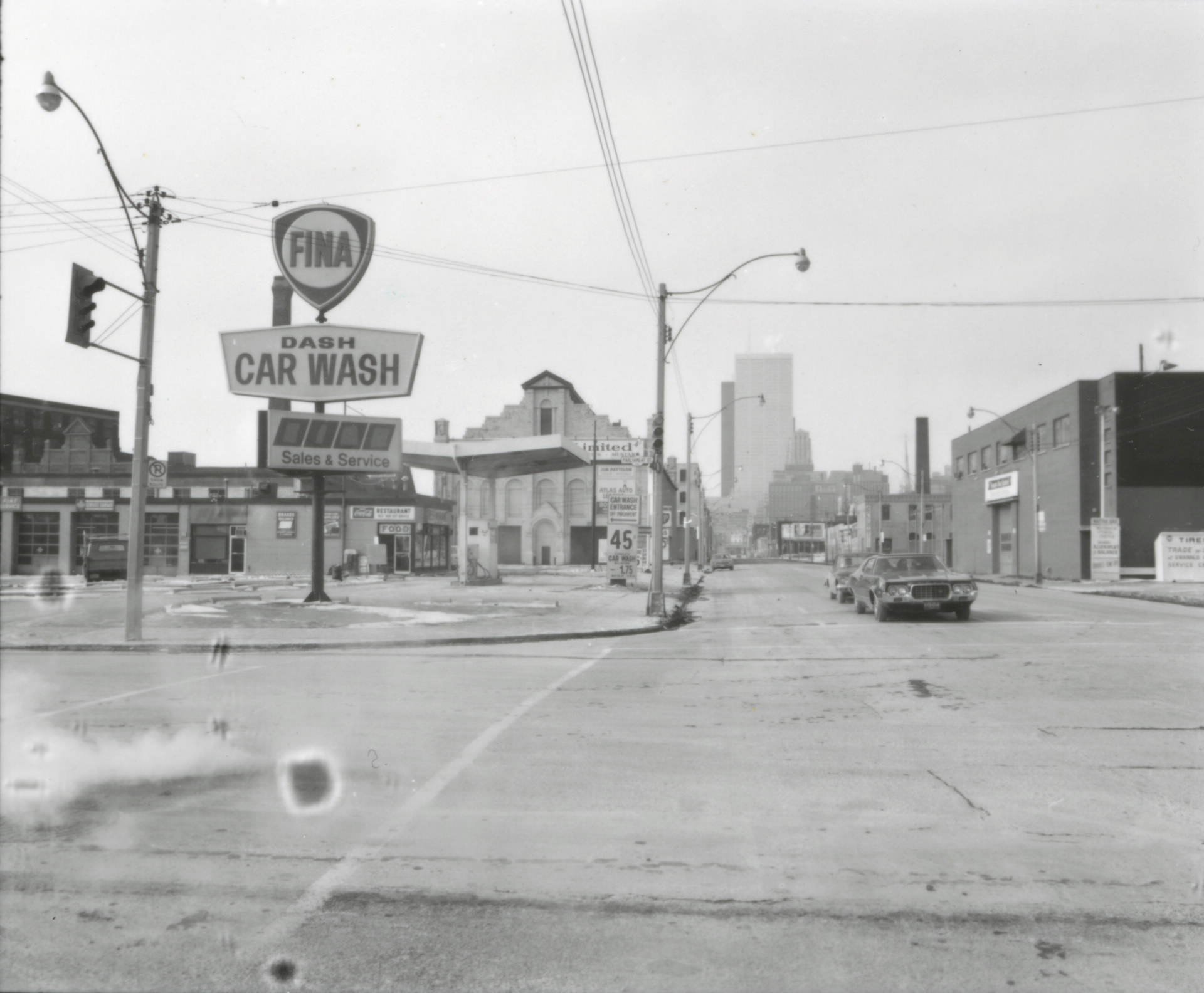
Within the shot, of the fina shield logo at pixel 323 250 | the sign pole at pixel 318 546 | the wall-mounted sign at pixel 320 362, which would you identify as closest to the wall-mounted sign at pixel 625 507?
the sign pole at pixel 318 546

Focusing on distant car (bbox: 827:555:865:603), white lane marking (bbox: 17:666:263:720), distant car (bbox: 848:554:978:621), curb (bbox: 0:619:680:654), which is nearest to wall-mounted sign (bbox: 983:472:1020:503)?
distant car (bbox: 827:555:865:603)

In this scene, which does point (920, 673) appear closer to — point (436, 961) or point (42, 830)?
point (436, 961)

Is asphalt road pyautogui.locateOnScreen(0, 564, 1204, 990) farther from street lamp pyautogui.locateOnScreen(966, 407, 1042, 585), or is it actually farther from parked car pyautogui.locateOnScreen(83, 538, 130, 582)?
street lamp pyautogui.locateOnScreen(966, 407, 1042, 585)

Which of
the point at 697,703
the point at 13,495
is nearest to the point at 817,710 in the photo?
the point at 697,703

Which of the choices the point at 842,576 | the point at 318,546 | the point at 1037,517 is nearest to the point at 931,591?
the point at 842,576

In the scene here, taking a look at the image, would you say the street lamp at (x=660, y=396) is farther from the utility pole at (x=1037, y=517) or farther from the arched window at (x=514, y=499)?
the arched window at (x=514, y=499)

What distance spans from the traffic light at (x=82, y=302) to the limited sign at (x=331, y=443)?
15824 millimetres

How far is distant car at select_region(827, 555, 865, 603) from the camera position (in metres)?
27.6

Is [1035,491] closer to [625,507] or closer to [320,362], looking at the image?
[625,507]

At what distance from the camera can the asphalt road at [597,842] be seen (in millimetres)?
3533

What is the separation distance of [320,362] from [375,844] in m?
18.2

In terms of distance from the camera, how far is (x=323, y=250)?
1975cm

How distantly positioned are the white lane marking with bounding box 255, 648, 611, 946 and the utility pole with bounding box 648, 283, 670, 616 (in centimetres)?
1409

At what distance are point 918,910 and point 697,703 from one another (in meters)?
5.34
